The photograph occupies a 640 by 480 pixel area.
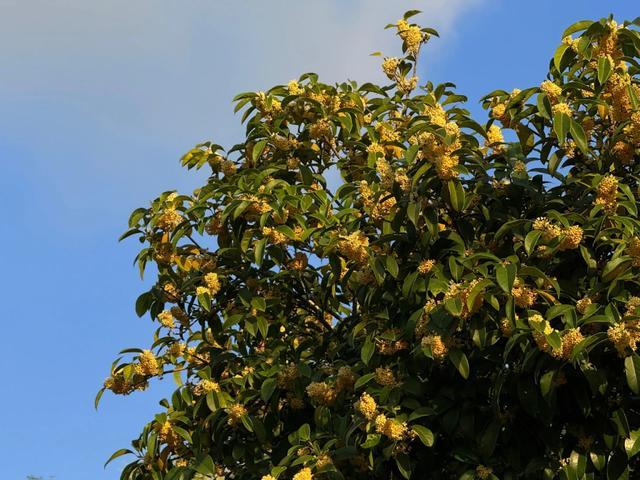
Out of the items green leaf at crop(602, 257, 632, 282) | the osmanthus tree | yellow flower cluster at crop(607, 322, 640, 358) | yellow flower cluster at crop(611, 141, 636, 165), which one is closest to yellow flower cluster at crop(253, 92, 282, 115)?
the osmanthus tree

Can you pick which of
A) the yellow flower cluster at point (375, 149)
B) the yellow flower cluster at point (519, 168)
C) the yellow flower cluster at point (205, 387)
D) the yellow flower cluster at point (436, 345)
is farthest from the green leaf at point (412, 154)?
the yellow flower cluster at point (205, 387)

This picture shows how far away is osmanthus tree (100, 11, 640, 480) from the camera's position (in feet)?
15.3

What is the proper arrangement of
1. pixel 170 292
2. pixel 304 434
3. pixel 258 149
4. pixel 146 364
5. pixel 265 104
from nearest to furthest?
1. pixel 304 434
2. pixel 146 364
3. pixel 170 292
4. pixel 258 149
5. pixel 265 104

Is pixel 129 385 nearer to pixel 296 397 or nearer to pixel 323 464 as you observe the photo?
pixel 296 397

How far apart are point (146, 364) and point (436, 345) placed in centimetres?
233

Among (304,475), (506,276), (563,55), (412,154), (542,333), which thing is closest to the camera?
(542,333)

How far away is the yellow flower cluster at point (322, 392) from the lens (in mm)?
5422

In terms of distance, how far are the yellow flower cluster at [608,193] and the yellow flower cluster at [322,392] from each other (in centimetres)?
175

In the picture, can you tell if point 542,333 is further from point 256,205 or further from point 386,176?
point 256,205

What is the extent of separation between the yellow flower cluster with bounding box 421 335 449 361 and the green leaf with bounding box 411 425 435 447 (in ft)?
1.18

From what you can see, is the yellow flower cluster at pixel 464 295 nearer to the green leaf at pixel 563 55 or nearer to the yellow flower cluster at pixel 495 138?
the yellow flower cluster at pixel 495 138

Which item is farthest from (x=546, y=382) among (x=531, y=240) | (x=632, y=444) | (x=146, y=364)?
(x=146, y=364)

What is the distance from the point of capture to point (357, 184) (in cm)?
615

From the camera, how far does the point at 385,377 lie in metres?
5.04
